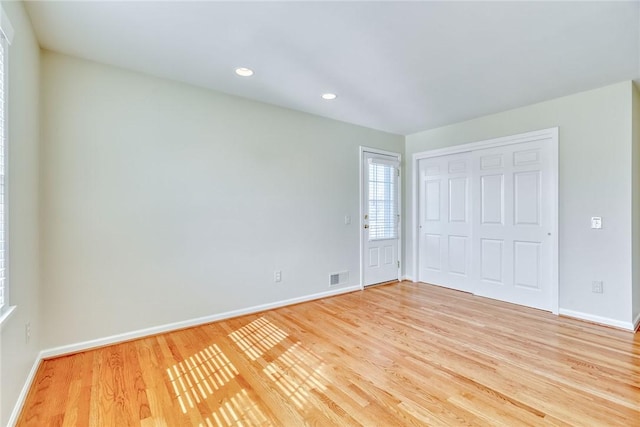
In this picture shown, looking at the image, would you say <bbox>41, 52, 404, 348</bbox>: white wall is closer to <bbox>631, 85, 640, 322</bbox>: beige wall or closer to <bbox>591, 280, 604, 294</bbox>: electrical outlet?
<bbox>591, 280, 604, 294</bbox>: electrical outlet

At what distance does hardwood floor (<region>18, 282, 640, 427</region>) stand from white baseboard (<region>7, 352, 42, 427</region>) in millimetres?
41

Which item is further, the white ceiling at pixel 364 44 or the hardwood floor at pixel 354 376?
the white ceiling at pixel 364 44

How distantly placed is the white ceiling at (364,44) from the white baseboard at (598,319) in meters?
2.39

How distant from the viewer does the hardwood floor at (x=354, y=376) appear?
1.73 meters

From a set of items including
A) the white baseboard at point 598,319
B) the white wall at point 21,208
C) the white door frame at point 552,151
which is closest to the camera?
the white wall at point 21,208

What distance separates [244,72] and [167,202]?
144 cm

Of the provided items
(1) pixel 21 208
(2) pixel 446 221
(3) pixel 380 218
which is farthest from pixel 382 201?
(1) pixel 21 208

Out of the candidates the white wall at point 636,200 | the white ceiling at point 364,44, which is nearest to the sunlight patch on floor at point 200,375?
the white ceiling at point 364,44

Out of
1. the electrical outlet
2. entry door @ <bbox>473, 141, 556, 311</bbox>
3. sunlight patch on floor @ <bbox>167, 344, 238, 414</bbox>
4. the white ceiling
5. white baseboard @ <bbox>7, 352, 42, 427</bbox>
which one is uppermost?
the white ceiling

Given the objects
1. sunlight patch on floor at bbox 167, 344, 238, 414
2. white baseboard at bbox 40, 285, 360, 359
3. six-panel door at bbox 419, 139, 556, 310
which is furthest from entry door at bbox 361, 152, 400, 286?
sunlight patch on floor at bbox 167, 344, 238, 414

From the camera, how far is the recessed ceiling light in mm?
2711

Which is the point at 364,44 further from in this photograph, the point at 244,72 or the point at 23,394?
the point at 23,394

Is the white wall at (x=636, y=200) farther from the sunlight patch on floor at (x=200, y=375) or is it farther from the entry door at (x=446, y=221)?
the sunlight patch on floor at (x=200, y=375)

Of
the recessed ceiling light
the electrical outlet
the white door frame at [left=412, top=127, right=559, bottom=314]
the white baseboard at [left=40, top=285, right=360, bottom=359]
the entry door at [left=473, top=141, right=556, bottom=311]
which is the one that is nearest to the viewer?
the white baseboard at [left=40, top=285, right=360, bottom=359]
